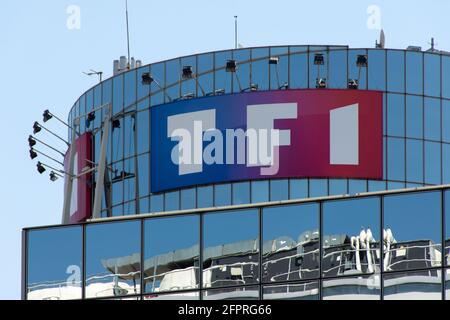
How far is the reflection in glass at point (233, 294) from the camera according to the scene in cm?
7075

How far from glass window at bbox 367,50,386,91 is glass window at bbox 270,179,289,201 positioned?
25.8 feet

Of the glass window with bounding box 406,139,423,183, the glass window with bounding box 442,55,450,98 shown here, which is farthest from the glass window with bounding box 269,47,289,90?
the glass window with bounding box 442,55,450,98

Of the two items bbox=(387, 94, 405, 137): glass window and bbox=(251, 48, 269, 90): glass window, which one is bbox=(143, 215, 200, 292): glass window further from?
bbox=(387, 94, 405, 137): glass window

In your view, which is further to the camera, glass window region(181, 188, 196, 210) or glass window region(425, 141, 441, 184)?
glass window region(425, 141, 441, 184)

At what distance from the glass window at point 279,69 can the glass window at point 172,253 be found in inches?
1775

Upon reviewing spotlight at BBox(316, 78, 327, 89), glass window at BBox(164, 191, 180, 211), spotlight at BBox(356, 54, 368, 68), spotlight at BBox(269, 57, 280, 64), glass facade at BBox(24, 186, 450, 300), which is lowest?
glass facade at BBox(24, 186, 450, 300)

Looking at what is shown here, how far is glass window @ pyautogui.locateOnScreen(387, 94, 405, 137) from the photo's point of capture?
11856 centimetres

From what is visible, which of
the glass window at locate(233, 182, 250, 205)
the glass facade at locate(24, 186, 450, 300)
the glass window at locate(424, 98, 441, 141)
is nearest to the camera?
the glass facade at locate(24, 186, 450, 300)

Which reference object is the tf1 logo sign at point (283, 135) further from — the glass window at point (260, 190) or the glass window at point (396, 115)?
the glass window at point (396, 115)

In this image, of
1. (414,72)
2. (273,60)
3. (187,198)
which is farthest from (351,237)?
(414,72)

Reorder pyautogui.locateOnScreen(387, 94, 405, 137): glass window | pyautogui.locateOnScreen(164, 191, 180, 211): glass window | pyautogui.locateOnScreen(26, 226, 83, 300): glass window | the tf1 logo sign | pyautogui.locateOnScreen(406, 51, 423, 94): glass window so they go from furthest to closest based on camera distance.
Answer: pyautogui.locateOnScreen(406, 51, 423, 94): glass window → pyautogui.locateOnScreen(164, 191, 180, 211): glass window → pyautogui.locateOnScreen(387, 94, 405, 137): glass window → the tf1 logo sign → pyautogui.locateOnScreen(26, 226, 83, 300): glass window

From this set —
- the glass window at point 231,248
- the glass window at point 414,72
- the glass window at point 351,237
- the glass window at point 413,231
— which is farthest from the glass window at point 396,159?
the glass window at point 413,231

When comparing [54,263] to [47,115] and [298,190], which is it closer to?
[47,115]

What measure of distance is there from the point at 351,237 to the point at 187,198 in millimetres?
49986
